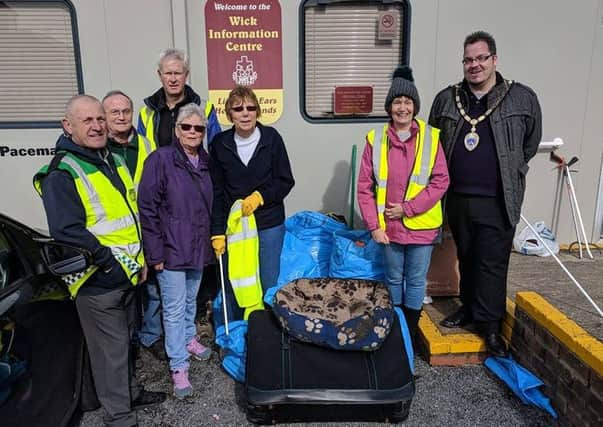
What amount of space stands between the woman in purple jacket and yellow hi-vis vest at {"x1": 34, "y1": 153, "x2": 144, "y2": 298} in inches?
5.9

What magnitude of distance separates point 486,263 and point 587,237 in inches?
86.0

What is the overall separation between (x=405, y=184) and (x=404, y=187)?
0.06ft

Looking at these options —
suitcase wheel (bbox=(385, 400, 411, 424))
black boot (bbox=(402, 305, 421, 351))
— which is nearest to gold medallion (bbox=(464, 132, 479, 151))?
black boot (bbox=(402, 305, 421, 351))

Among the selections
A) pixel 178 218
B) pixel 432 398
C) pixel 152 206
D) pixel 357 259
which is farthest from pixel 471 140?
pixel 152 206

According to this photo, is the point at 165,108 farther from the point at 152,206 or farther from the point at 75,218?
the point at 75,218

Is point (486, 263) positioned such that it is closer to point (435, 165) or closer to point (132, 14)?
point (435, 165)

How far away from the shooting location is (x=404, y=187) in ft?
9.34

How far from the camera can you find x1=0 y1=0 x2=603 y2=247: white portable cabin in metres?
3.78

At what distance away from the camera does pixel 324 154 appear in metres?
4.12

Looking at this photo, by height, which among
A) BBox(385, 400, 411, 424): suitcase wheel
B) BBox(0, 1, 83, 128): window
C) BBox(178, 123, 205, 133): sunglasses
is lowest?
BBox(385, 400, 411, 424): suitcase wheel

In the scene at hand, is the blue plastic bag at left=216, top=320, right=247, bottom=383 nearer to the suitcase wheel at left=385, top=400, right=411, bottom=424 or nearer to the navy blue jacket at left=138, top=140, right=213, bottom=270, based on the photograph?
the navy blue jacket at left=138, top=140, right=213, bottom=270

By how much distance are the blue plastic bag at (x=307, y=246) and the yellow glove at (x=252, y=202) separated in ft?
2.44

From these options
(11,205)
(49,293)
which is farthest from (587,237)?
(11,205)

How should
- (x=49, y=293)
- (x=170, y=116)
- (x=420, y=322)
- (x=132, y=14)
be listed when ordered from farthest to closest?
(x=132, y=14) → (x=420, y=322) → (x=170, y=116) → (x=49, y=293)
